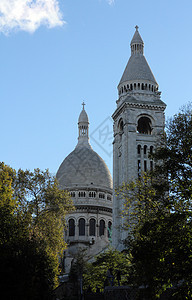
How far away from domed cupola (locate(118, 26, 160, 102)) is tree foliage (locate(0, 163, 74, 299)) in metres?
33.3

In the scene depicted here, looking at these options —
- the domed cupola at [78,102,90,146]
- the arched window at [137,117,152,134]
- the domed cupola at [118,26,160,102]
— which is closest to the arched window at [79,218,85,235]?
the domed cupola at [78,102,90,146]

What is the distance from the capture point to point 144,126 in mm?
79125

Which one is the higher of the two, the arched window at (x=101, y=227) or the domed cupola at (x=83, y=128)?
the domed cupola at (x=83, y=128)

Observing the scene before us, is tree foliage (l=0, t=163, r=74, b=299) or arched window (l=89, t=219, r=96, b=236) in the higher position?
arched window (l=89, t=219, r=96, b=236)

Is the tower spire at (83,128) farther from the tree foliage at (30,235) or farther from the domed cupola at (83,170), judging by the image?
the tree foliage at (30,235)

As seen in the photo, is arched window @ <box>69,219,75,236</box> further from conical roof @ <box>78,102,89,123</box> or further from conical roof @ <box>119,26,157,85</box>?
conical roof @ <box>119,26,157,85</box>

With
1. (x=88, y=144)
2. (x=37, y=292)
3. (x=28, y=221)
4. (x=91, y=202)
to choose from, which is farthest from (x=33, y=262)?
(x=88, y=144)

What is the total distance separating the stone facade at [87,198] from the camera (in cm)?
9931

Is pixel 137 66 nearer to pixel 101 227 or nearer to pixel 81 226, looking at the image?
pixel 101 227

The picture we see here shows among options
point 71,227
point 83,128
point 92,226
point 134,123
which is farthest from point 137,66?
point 83,128

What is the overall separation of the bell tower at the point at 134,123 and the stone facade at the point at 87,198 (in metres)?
23.3

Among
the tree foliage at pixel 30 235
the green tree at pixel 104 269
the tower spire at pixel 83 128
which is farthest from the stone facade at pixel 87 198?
the tree foliage at pixel 30 235

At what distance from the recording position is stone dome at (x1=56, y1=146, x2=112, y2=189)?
10762 cm

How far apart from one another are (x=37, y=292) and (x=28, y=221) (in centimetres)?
817
